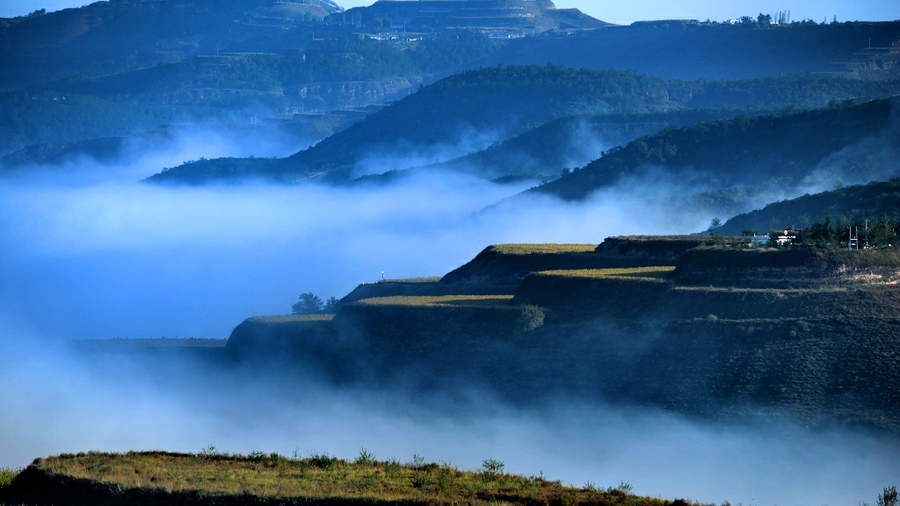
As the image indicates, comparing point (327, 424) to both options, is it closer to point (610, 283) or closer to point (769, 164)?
point (610, 283)

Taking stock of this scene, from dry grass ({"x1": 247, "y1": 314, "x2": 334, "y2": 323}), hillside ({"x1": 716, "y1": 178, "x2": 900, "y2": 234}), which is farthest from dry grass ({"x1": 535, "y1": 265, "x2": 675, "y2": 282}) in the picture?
hillside ({"x1": 716, "y1": 178, "x2": 900, "y2": 234})

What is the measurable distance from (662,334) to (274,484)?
24.2 meters

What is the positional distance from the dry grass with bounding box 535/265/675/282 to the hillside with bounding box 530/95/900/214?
5972cm

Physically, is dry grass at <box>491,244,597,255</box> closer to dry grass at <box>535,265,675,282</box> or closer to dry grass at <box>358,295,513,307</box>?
Result: dry grass at <box>358,295,513,307</box>

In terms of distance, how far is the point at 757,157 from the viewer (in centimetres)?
15700

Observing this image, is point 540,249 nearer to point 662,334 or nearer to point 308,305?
point 662,334

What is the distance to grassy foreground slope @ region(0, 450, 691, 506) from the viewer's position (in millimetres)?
51000

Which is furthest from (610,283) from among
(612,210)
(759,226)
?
(612,210)

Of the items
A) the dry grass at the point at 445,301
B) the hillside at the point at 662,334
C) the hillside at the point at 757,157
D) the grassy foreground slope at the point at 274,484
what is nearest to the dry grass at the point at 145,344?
the dry grass at the point at 445,301

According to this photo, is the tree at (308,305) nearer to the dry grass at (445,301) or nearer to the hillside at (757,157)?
the hillside at (757,157)

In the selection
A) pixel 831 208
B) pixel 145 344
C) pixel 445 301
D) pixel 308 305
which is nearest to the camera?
pixel 445 301

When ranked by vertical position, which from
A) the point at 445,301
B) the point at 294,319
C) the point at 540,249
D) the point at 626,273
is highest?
the point at 626,273

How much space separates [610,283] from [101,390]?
31.6 m

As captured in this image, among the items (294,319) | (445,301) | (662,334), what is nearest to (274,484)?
(662,334)
